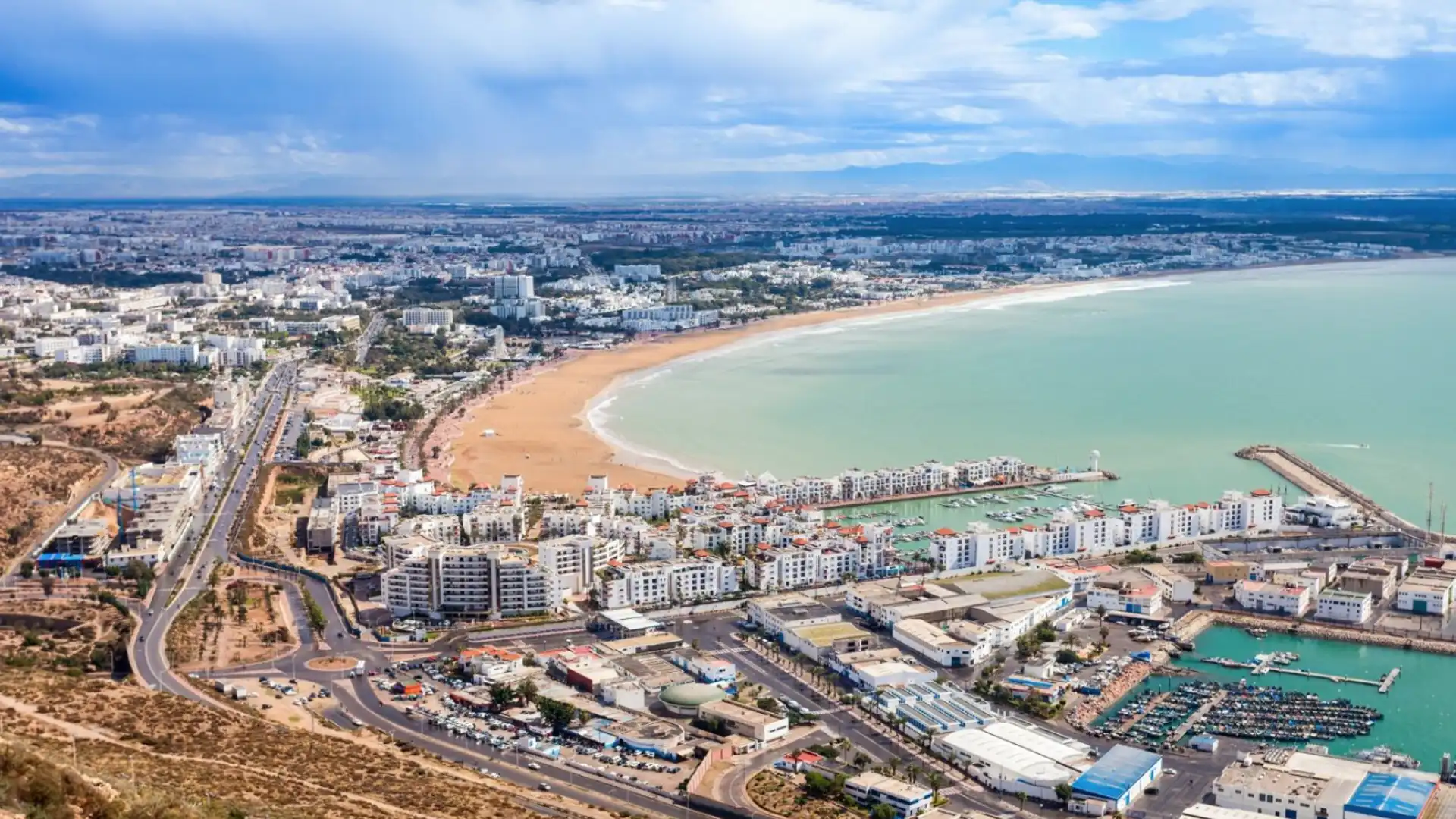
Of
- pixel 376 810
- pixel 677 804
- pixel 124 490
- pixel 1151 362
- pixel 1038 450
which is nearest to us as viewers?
pixel 376 810

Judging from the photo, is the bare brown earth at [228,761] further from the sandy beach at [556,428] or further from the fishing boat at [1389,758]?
the sandy beach at [556,428]

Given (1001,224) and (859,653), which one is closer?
(859,653)

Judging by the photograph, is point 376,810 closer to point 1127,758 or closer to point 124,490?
point 1127,758

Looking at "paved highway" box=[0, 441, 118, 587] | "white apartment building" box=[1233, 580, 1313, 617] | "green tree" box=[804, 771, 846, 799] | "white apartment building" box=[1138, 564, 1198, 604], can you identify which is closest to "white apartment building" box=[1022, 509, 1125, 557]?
"white apartment building" box=[1138, 564, 1198, 604]

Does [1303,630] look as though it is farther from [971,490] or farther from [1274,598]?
[971,490]


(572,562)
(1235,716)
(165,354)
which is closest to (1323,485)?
(1235,716)

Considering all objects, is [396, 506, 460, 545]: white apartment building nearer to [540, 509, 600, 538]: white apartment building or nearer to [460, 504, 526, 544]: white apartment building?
[460, 504, 526, 544]: white apartment building

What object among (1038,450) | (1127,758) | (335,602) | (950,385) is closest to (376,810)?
(1127,758)

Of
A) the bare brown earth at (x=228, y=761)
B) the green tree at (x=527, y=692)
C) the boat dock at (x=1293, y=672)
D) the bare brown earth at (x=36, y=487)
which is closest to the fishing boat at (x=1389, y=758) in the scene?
the boat dock at (x=1293, y=672)
